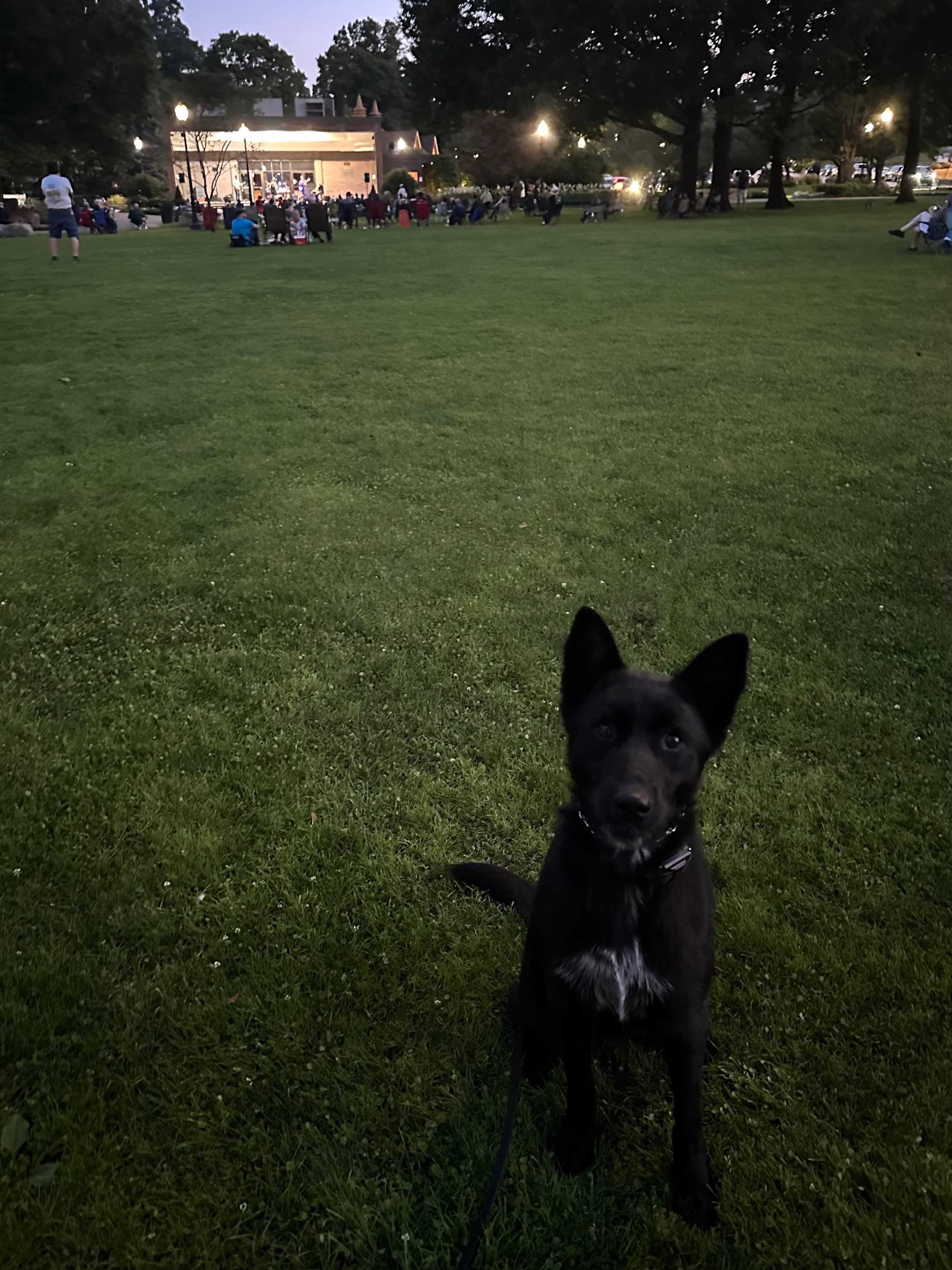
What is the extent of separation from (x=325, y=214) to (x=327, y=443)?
102ft

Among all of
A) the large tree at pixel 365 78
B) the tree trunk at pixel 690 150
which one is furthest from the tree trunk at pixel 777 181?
the large tree at pixel 365 78

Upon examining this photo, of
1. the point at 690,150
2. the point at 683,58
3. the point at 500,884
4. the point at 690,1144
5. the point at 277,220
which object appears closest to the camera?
the point at 690,1144

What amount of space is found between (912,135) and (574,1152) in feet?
203

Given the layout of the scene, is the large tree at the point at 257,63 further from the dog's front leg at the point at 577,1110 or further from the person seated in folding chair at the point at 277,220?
the dog's front leg at the point at 577,1110

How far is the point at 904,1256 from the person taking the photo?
7.13ft

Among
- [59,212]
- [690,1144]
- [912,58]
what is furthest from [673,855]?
[912,58]

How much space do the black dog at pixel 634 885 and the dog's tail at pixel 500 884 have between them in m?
0.70

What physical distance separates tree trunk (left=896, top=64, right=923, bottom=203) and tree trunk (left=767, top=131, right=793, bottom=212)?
254 inches

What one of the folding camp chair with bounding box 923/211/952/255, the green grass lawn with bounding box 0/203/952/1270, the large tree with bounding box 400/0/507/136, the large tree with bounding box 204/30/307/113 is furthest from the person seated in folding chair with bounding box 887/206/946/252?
the large tree with bounding box 204/30/307/113

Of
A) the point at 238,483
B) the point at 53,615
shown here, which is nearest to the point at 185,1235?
the point at 53,615

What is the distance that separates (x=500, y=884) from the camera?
3236mm

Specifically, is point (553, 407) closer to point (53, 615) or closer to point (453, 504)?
point (453, 504)

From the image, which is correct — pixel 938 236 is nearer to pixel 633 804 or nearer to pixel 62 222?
pixel 62 222

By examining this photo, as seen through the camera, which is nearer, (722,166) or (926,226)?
(926,226)
